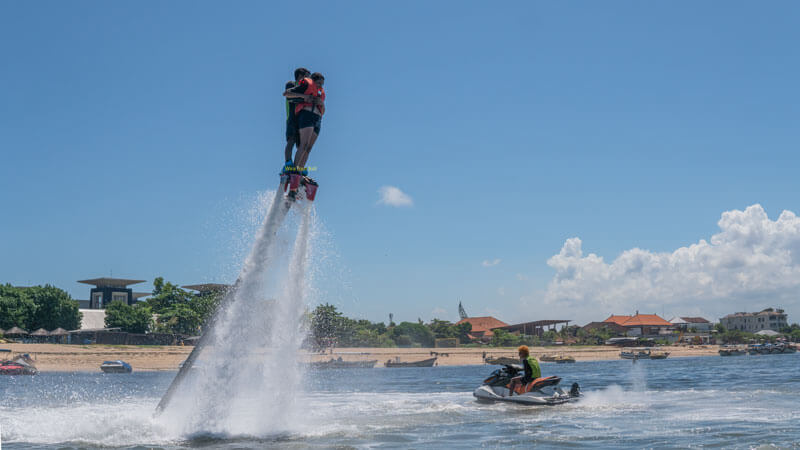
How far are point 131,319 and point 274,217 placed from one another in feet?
279

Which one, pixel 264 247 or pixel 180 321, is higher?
pixel 264 247

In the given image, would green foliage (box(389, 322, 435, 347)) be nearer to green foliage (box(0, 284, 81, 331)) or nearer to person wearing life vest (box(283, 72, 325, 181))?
green foliage (box(0, 284, 81, 331))

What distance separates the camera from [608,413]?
22.8 metres

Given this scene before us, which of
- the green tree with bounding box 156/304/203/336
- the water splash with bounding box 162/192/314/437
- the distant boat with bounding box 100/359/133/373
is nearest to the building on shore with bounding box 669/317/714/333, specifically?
the green tree with bounding box 156/304/203/336

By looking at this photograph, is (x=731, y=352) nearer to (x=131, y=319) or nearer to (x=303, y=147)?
(x=131, y=319)

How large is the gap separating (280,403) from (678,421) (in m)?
11.7

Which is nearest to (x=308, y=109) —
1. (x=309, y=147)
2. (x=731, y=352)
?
(x=309, y=147)

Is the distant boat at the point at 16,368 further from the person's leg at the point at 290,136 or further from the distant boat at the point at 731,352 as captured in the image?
the distant boat at the point at 731,352

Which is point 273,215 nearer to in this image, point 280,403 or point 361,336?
point 280,403

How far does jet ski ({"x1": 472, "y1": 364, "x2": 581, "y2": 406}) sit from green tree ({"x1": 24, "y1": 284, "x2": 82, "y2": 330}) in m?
76.5

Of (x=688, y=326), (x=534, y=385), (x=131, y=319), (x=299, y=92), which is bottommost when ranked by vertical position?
(x=688, y=326)

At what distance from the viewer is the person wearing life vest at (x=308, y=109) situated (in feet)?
48.3

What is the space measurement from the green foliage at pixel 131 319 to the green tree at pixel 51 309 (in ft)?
16.4

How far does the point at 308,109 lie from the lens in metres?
14.8
